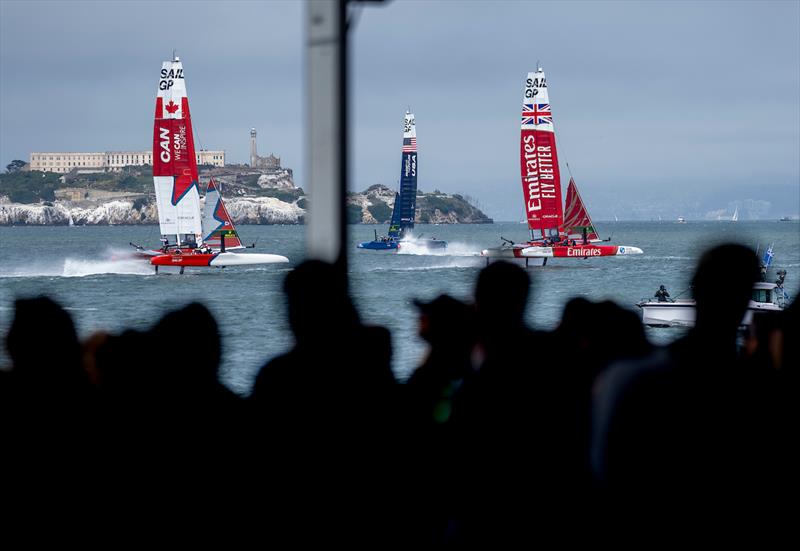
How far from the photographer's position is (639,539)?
119 inches

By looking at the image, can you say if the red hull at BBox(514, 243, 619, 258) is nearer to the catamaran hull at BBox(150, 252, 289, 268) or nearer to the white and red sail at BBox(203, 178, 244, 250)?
the catamaran hull at BBox(150, 252, 289, 268)

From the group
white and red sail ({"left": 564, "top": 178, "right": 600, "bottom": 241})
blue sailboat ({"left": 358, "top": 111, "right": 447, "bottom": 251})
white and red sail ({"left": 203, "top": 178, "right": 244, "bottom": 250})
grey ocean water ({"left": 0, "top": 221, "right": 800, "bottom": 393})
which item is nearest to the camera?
grey ocean water ({"left": 0, "top": 221, "right": 800, "bottom": 393})

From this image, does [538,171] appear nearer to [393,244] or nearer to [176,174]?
[176,174]

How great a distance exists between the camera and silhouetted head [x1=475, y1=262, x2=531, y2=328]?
145 inches

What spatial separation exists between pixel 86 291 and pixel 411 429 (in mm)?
49199

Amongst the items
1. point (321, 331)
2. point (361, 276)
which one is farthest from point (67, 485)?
point (361, 276)

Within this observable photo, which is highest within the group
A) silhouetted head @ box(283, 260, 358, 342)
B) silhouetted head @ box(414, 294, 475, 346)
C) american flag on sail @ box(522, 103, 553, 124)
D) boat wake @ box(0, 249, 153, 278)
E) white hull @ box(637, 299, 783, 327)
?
american flag on sail @ box(522, 103, 553, 124)

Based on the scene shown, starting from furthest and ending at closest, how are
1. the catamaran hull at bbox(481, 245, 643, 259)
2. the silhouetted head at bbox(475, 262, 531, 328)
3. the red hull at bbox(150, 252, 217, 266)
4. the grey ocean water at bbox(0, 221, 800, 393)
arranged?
the catamaran hull at bbox(481, 245, 643, 259) < the red hull at bbox(150, 252, 217, 266) < the grey ocean water at bbox(0, 221, 800, 393) < the silhouetted head at bbox(475, 262, 531, 328)

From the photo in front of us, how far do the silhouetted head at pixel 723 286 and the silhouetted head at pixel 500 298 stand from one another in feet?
2.40

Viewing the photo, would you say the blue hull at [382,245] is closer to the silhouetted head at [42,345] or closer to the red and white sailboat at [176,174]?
the red and white sailboat at [176,174]

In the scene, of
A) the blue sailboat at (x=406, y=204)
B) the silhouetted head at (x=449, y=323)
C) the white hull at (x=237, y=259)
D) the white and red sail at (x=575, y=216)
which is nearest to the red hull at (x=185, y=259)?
the white hull at (x=237, y=259)

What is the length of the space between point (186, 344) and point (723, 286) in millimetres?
1523

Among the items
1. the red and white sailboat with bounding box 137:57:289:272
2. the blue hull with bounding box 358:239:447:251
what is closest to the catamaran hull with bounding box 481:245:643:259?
the red and white sailboat with bounding box 137:57:289:272

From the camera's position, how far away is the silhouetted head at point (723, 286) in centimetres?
301
